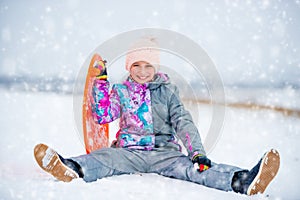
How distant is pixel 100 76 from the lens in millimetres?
1389

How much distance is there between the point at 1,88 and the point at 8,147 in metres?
1.35

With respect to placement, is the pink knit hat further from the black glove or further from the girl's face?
the black glove

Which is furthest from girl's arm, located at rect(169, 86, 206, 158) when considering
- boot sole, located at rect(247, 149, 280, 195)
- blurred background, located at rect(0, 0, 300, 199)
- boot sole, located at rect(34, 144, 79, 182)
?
blurred background, located at rect(0, 0, 300, 199)

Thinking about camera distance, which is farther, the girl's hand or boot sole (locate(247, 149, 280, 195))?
the girl's hand

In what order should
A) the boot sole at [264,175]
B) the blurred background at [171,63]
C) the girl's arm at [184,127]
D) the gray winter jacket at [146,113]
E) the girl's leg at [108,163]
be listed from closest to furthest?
the boot sole at [264,175] → the girl's leg at [108,163] → the girl's arm at [184,127] → the gray winter jacket at [146,113] → the blurred background at [171,63]

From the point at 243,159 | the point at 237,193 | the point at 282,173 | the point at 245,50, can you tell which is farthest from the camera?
the point at 245,50

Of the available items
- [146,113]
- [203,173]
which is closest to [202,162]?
[203,173]

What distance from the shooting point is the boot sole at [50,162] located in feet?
3.48

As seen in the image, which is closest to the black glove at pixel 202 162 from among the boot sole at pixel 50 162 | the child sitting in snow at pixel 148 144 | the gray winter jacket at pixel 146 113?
the child sitting in snow at pixel 148 144

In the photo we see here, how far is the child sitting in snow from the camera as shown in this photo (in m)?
1.07

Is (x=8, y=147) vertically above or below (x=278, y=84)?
below

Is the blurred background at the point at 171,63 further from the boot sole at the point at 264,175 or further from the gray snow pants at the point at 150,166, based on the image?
the boot sole at the point at 264,175

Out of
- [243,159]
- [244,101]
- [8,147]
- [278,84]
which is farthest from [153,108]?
[278,84]

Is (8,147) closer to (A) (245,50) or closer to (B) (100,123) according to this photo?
(B) (100,123)
